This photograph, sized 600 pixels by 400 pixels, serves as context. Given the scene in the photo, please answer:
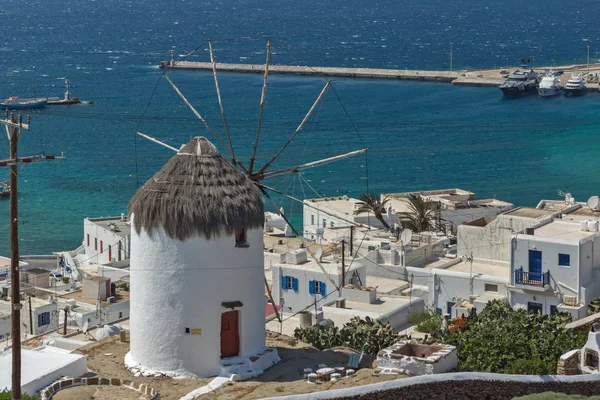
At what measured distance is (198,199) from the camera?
23.2 meters

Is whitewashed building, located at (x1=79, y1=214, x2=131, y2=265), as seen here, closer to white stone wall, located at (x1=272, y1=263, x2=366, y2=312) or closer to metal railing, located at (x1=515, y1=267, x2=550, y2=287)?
white stone wall, located at (x1=272, y1=263, x2=366, y2=312)

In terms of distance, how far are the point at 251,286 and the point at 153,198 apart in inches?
97.1

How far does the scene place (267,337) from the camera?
90.0 feet

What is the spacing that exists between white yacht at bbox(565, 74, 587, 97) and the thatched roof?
142545mm

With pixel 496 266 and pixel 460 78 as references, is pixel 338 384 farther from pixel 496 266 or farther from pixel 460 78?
pixel 460 78

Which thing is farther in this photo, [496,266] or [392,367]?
[496,266]

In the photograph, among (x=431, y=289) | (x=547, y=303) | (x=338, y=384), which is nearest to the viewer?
(x=338, y=384)

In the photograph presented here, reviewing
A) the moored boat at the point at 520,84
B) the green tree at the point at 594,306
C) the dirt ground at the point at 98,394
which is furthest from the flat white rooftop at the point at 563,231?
the moored boat at the point at 520,84

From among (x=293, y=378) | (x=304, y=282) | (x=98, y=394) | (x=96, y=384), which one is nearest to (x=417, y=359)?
(x=293, y=378)

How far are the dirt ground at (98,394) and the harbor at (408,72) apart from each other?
154m

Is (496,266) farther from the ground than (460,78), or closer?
closer

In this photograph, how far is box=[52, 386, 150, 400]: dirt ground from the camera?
21.9 metres

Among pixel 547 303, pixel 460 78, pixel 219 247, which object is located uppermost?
pixel 460 78

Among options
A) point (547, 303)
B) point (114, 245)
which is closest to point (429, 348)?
point (547, 303)
